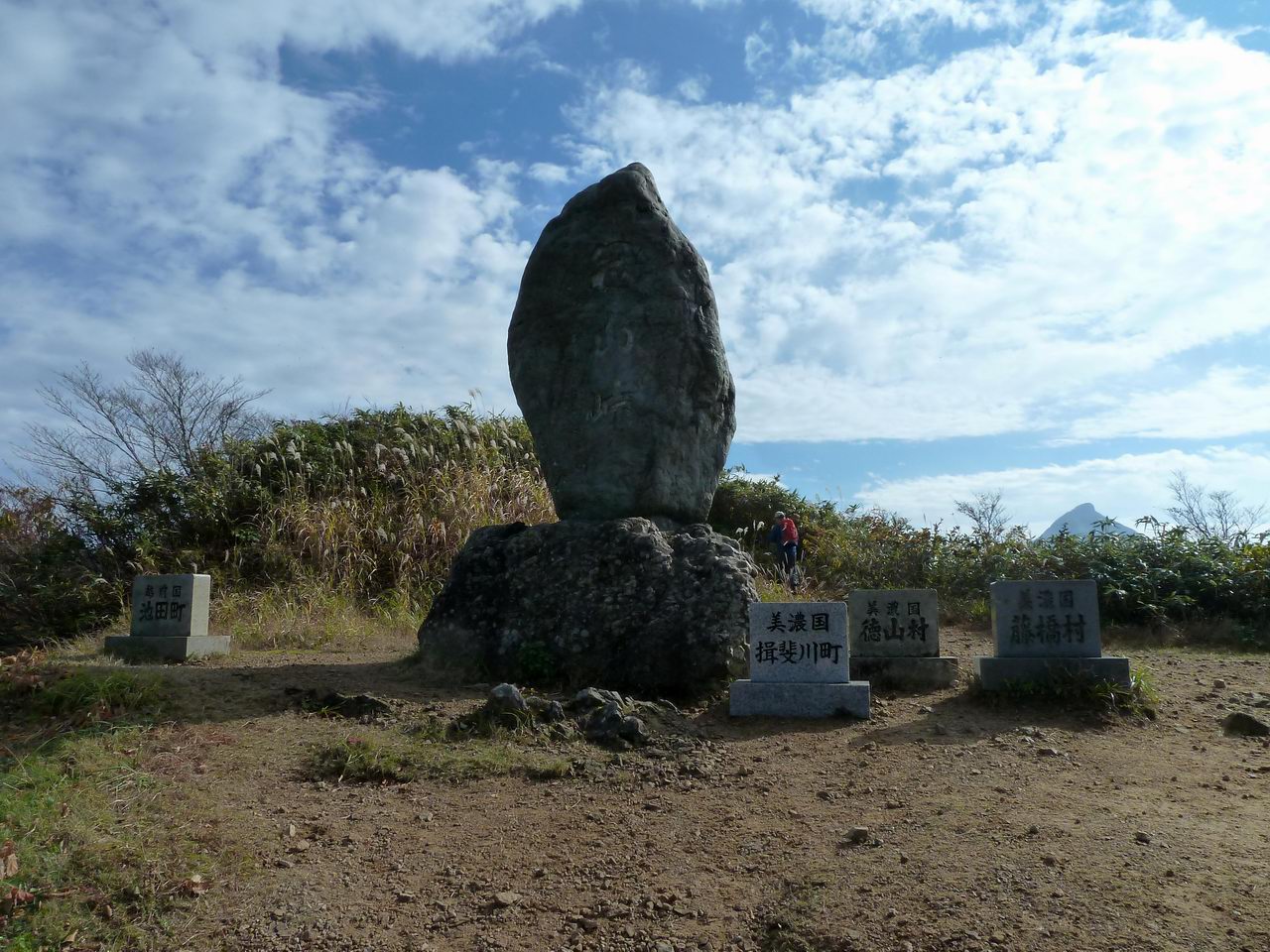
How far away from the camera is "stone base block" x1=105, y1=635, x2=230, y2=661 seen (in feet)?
23.9

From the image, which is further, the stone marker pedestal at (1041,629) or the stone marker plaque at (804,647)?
the stone marker pedestal at (1041,629)

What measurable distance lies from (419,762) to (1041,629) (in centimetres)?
374

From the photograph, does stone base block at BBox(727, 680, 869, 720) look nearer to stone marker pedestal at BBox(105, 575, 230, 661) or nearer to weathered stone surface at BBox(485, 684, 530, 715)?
weathered stone surface at BBox(485, 684, 530, 715)

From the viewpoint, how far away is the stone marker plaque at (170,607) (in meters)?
7.44

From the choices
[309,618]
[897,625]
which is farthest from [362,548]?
[897,625]

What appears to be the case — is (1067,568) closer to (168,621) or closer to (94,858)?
(168,621)

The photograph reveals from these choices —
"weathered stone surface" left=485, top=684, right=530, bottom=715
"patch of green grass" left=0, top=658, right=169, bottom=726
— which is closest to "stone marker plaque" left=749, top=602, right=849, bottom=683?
"weathered stone surface" left=485, top=684, right=530, bottom=715

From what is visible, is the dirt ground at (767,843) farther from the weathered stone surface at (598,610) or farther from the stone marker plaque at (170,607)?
the stone marker plaque at (170,607)

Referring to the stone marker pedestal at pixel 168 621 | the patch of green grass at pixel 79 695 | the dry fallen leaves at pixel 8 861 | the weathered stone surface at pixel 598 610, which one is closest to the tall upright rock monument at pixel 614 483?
the weathered stone surface at pixel 598 610

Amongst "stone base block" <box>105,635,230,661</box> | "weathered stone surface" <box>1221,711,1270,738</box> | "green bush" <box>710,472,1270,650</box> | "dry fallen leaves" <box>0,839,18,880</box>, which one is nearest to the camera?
"dry fallen leaves" <box>0,839,18,880</box>

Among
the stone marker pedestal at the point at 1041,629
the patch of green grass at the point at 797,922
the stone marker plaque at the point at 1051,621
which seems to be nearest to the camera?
the patch of green grass at the point at 797,922

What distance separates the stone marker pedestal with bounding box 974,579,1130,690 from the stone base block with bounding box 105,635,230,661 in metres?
5.62

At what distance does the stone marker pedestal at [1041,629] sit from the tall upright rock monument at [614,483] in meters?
1.53

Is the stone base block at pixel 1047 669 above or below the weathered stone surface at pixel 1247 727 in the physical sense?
above
